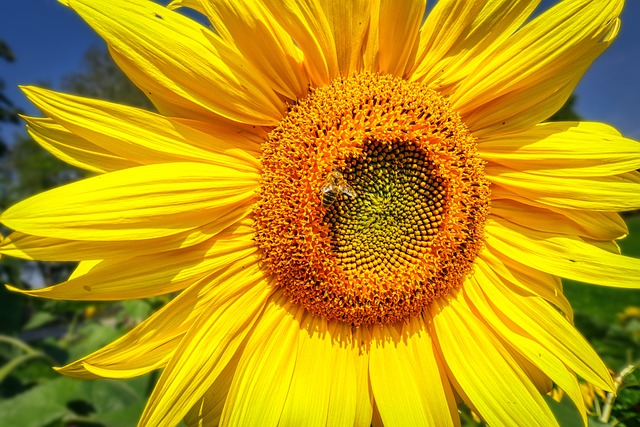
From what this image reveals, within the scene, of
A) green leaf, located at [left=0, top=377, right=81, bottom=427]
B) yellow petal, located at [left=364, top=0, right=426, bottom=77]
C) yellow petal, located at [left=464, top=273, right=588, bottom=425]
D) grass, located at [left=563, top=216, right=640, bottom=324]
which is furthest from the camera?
grass, located at [left=563, top=216, right=640, bottom=324]

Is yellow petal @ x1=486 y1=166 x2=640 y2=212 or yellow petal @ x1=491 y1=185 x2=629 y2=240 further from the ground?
yellow petal @ x1=486 y1=166 x2=640 y2=212

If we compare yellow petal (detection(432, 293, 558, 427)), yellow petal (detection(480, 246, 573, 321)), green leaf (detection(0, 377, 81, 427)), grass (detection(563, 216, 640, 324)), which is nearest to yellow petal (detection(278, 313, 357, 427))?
yellow petal (detection(432, 293, 558, 427))

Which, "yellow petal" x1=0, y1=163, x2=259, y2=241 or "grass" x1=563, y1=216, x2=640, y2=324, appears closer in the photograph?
"yellow petal" x1=0, y1=163, x2=259, y2=241

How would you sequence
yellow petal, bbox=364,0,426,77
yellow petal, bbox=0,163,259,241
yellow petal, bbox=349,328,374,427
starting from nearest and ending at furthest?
yellow petal, bbox=0,163,259,241, yellow petal, bbox=364,0,426,77, yellow petal, bbox=349,328,374,427

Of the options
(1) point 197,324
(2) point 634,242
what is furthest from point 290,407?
(2) point 634,242

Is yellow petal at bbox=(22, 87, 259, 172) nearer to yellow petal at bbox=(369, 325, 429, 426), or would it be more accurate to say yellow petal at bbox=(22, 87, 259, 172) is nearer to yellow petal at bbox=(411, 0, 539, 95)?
yellow petal at bbox=(411, 0, 539, 95)

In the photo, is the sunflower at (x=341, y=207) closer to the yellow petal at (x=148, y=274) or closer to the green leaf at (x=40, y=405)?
the yellow petal at (x=148, y=274)

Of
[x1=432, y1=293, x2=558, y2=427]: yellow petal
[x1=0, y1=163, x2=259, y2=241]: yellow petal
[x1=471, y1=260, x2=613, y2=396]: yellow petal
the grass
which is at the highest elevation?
[x1=0, y1=163, x2=259, y2=241]: yellow petal
